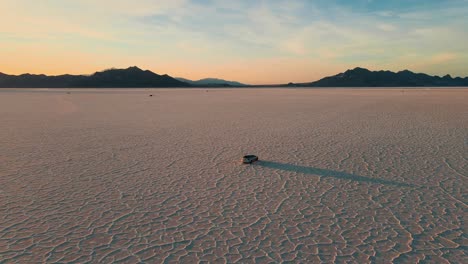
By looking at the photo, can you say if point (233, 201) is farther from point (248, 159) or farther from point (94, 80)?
point (94, 80)

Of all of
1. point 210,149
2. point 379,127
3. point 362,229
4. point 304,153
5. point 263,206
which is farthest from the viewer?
point 379,127

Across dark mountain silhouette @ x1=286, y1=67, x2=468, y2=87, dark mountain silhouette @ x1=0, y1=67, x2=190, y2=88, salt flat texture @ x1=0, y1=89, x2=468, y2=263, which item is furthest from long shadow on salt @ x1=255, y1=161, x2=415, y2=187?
dark mountain silhouette @ x1=286, y1=67, x2=468, y2=87

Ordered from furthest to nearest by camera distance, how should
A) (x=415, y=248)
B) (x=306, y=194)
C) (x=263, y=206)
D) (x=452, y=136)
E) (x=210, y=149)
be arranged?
(x=452, y=136)
(x=210, y=149)
(x=306, y=194)
(x=263, y=206)
(x=415, y=248)

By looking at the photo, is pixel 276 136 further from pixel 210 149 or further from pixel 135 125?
pixel 135 125

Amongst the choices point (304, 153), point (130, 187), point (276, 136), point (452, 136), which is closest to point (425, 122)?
point (452, 136)

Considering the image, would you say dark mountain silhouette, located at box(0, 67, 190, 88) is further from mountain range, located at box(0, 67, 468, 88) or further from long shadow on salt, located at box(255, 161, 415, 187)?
long shadow on salt, located at box(255, 161, 415, 187)

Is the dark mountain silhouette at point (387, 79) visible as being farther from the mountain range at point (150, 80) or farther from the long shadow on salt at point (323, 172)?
the long shadow on salt at point (323, 172)

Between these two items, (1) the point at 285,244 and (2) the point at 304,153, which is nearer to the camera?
(1) the point at 285,244

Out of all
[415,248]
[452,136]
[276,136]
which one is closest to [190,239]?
[415,248]
